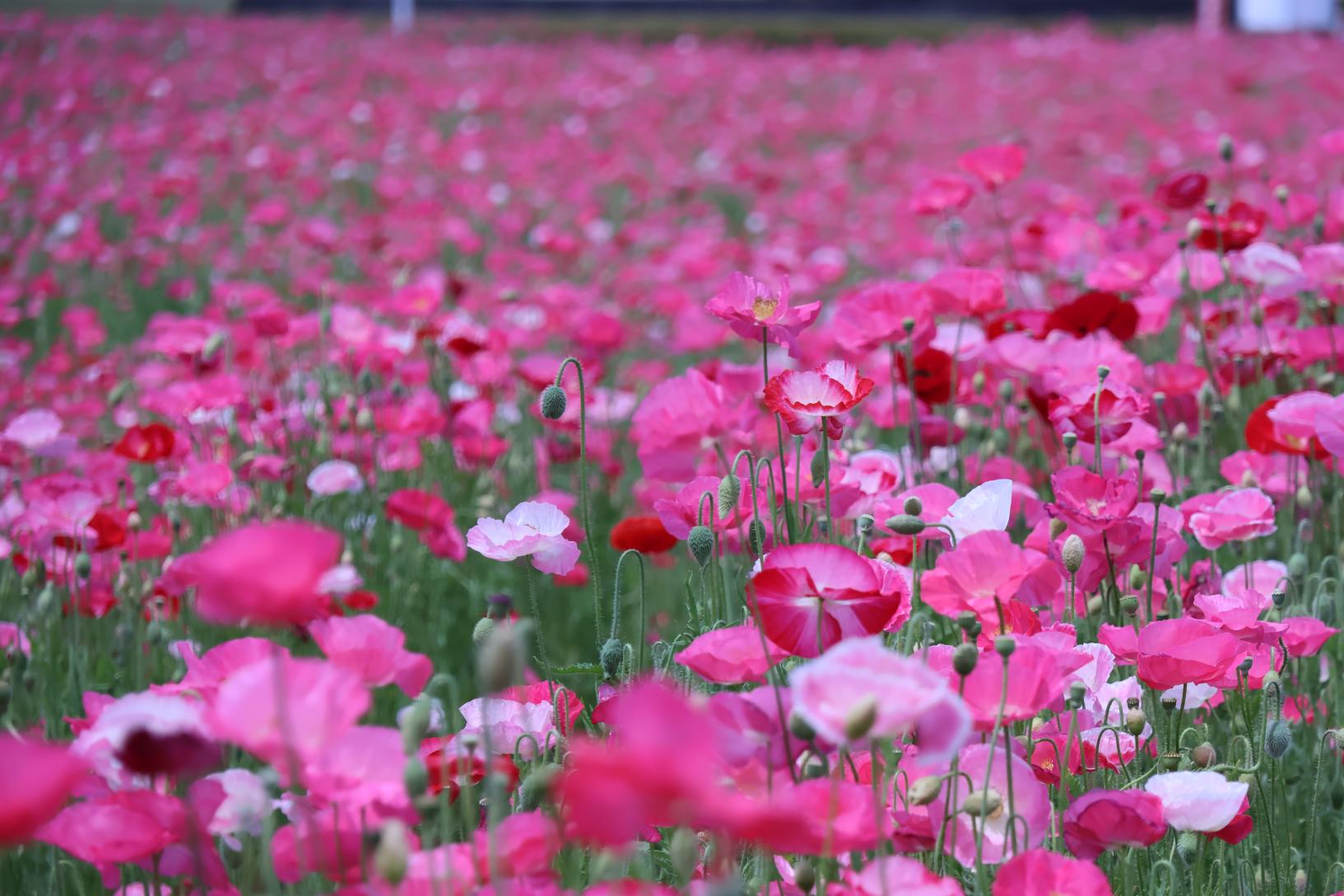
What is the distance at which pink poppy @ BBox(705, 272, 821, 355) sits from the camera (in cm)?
164

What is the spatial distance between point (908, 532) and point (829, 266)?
10.6ft

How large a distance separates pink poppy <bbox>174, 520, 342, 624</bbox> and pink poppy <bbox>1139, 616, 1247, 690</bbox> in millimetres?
890

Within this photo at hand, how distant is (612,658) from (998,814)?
46 cm

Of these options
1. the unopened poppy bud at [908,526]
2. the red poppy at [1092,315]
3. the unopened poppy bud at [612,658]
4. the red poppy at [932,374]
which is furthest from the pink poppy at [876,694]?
the red poppy at [1092,315]

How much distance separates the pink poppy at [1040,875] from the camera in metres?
1.01

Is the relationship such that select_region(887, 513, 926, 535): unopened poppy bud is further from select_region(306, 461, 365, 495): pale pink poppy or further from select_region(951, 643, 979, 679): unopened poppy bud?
select_region(306, 461, 365, 495): pale pink poppy

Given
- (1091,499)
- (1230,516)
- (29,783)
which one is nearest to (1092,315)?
(1230,516)

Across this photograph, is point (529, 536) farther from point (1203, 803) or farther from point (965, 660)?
point (1203, 803)

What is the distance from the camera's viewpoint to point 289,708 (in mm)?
867

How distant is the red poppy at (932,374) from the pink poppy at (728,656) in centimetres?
118

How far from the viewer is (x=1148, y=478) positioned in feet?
6.52

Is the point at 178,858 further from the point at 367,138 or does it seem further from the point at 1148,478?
the point at 367,138

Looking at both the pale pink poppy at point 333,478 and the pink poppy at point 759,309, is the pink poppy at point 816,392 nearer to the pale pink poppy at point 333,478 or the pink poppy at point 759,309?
the pink poppy at point 759,309

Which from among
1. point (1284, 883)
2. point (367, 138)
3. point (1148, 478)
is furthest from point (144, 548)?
point (367, 138)
